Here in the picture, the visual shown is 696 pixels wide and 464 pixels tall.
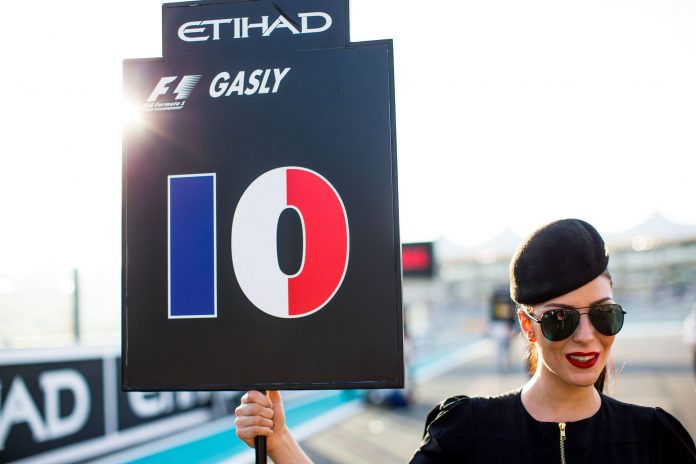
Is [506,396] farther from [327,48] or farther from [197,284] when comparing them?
[327,48]

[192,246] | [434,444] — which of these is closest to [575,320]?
[434,444]

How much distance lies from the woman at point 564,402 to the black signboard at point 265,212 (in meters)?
0.24

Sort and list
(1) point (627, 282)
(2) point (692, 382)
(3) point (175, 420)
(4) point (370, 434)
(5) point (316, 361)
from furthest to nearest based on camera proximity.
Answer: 1. (1) point (627, 282)
2. (2) point (692, 382)
3. (4) point (370, 434)
4. (3) point (175, 420)
5. (5) point (316, 361)

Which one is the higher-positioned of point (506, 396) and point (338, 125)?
point (338, 125)

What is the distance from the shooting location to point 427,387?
14.8 m

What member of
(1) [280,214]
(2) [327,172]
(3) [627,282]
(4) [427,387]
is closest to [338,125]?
(2) [327,172]

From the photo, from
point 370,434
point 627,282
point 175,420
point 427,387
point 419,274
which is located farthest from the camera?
point 627,282

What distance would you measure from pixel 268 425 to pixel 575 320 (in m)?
A: 0.90

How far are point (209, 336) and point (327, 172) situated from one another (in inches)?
22.7

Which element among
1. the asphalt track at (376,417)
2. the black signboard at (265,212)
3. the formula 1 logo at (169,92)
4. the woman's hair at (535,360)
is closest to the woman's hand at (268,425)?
the black signboard at (265,212)

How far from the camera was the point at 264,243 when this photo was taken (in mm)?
1947

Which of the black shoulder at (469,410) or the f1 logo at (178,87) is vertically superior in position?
the f1 logo at (178,87)

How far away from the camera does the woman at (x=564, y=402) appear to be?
5.63 feet

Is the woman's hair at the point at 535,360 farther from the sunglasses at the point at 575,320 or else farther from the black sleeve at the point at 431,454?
the black sleeve at the point at 431,454
